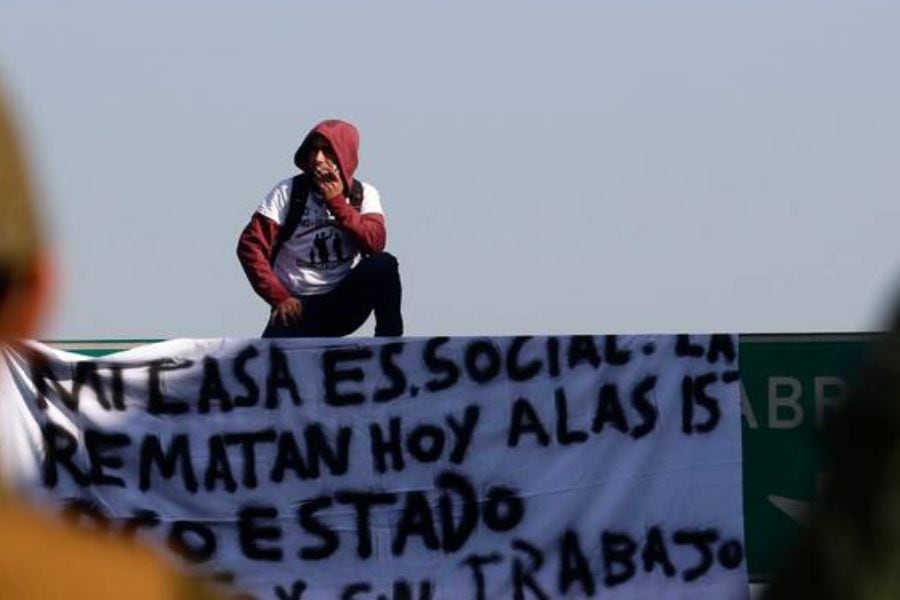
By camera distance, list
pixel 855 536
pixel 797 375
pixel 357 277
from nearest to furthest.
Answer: pixel 855 536 → pixel 797 375 → pixel 357 277

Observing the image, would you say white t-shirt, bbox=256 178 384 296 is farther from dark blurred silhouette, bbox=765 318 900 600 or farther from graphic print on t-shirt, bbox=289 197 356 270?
dark blurred silhouette, bbox=765 318 900 600

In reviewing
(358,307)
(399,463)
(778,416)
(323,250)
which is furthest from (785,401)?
(323,250)

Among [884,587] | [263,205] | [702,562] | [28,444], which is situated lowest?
[702,562]

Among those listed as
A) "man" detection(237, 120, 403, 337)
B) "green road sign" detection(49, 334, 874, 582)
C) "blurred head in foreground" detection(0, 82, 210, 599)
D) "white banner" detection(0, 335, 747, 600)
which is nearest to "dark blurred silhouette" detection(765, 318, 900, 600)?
"blurred head in foreground" detection(0, 82, 210, 599)

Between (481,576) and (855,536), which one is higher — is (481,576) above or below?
below

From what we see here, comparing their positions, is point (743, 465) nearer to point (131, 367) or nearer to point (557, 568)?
point (557, 568)

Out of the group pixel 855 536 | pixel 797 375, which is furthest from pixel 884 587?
Result: pixel 797 375

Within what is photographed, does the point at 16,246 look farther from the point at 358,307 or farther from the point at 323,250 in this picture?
the point at 323,250

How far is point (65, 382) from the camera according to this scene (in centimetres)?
1125

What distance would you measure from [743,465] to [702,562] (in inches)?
18.2

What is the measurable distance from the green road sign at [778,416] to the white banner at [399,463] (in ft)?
0.27

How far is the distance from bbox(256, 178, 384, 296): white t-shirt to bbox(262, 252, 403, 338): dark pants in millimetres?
107

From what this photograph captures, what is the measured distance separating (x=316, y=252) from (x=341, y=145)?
572 millimetres

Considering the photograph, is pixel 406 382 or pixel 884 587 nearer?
pixel 884 587
